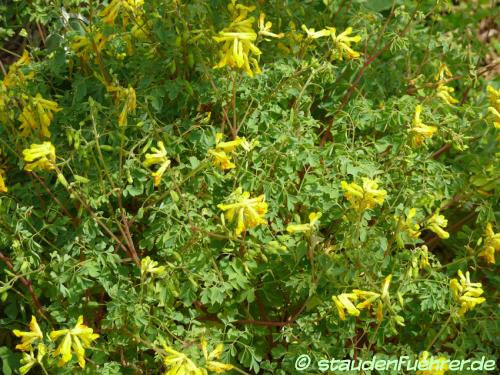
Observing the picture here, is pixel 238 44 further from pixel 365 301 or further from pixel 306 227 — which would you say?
pixel 365 301

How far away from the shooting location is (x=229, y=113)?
2.78 metres

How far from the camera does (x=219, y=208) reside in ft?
8.51

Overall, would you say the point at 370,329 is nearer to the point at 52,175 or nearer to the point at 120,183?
the point at 120,183

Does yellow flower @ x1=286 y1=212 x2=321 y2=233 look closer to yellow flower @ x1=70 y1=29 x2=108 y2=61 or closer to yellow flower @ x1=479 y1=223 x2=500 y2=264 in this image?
yellow flower @ x1=479 y1=223 x2=500 y2=264

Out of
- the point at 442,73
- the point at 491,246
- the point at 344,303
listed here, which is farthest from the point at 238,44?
the point at 442,73

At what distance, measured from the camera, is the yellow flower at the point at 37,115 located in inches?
99.0

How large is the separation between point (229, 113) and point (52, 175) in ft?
2.27

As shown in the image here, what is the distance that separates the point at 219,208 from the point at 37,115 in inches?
27.2

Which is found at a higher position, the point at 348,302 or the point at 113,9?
the point at 113,9

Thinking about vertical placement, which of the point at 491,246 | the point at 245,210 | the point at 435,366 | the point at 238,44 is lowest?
the point at 435,366

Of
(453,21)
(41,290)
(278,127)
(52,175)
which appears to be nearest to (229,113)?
(278,127)

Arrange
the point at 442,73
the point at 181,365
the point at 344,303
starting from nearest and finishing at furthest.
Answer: the point at 181,365, the point at 344,303, the point at 442,73

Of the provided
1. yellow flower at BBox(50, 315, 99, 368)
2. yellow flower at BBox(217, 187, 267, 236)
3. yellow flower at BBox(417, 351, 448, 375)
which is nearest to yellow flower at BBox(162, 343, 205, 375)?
yellow flower at BBox(50, 315, 99, 368)

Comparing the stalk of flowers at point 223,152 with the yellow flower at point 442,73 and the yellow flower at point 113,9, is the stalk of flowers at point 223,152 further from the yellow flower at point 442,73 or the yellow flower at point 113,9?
the yellow flower at point 442,73
